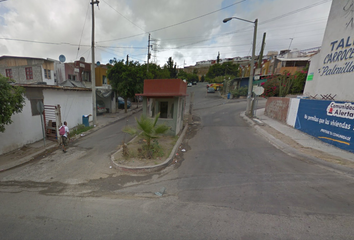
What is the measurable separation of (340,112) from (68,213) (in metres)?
10.4

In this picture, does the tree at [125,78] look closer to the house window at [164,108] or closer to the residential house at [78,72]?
the house window at [164,108]

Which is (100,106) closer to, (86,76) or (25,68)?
(25,68)

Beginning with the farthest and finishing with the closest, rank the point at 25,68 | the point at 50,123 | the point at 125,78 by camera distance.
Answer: the point at 25,68, the point at 125,78, the point at 50,123

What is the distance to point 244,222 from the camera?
2744 millimetres

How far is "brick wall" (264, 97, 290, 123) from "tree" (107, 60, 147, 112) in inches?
543

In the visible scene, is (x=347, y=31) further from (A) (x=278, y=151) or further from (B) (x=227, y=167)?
(B) (x=227, y=167)

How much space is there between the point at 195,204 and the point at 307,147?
20.6ft

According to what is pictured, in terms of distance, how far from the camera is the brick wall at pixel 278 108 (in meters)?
10.5

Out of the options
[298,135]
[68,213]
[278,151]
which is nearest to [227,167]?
[278,151]

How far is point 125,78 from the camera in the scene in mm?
17078

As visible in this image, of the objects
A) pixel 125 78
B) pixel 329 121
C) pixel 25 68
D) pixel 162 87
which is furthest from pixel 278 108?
pixel 25 68

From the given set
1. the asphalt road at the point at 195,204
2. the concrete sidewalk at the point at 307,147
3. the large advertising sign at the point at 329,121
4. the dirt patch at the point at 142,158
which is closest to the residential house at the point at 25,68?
the asphalt road at the point at 195,204

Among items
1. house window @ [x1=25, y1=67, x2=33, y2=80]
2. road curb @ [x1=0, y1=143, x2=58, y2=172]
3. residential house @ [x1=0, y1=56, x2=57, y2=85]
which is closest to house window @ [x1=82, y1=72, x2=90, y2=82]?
residential house @ [x1=0, y1=56, x2=57, y2=85]

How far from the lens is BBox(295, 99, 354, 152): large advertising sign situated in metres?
6.14
